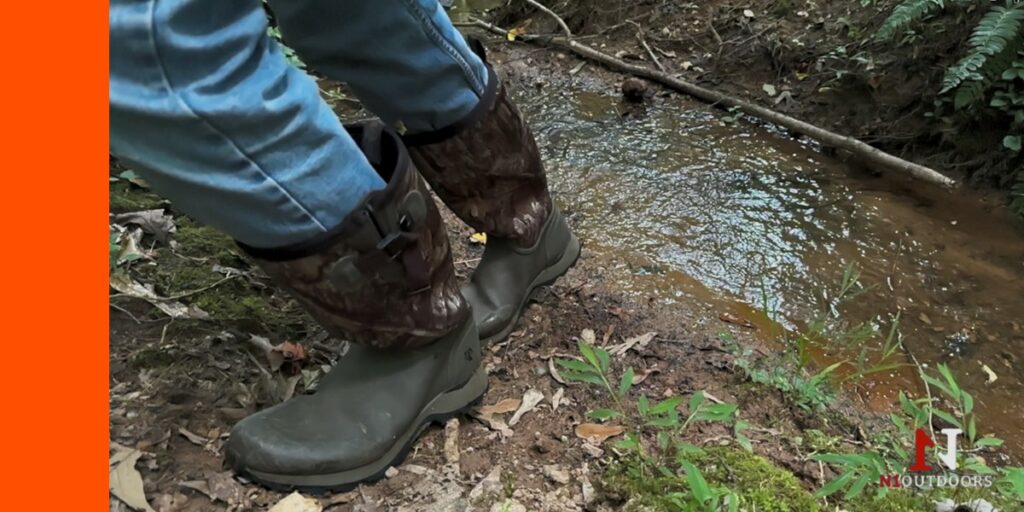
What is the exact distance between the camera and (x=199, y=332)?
1495 mm

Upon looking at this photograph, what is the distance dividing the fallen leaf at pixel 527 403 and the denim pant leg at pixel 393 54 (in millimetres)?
577

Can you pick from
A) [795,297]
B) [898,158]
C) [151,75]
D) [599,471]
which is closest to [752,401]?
[599,471]

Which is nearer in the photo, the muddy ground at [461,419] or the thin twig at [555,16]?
the muddy ground at [461,419]

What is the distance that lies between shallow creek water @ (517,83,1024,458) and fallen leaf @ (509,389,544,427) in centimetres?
61

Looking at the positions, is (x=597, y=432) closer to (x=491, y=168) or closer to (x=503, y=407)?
(x=503, y=407)

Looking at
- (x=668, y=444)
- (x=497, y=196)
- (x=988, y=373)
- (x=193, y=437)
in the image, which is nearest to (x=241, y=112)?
(x=193, y=437)

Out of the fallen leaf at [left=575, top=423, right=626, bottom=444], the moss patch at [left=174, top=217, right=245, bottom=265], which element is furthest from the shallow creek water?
the moss patch at [left=174, top=217, right=245, bottom=265]

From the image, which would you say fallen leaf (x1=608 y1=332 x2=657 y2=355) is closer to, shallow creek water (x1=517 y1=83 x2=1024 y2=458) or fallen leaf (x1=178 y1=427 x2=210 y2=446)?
shallow creek water (x1=517 y1=83 x2=1024 y2=458)

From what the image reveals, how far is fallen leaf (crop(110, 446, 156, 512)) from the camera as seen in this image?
3.65 feet

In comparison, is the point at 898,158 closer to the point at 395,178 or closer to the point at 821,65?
the point at 821,65

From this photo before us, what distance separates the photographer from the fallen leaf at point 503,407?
4.72ft

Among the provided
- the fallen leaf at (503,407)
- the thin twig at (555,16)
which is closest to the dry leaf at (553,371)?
the fallen leaf at (503,407)

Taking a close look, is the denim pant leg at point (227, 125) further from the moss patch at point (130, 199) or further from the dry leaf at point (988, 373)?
the dry leaf at point (988, 373)

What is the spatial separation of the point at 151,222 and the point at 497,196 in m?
0.94
